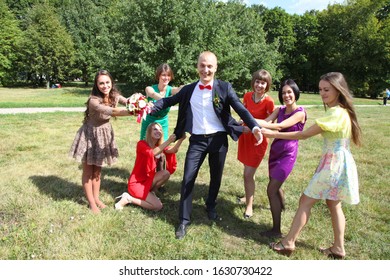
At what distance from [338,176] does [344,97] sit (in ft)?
2.76

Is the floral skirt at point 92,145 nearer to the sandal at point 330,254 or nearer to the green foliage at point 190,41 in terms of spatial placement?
the sandal at point 330,254

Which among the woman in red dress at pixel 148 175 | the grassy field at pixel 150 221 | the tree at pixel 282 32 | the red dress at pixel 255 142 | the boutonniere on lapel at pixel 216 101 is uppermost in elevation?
the tree at pixel 282 32

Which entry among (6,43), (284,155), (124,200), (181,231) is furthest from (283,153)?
(6,43)

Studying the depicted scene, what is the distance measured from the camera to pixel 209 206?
432 cm

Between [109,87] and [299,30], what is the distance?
54798mm

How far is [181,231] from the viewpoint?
3.76m

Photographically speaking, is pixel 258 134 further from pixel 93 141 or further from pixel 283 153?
pixel 93 141

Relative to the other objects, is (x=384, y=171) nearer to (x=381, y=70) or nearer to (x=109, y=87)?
(x=109, y=87)

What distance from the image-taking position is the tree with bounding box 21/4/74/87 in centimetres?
3553

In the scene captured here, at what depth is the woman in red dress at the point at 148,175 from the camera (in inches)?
176

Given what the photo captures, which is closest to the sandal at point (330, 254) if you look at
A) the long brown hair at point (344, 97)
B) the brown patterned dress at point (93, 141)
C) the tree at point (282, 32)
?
the long brown hair at point (344, 97)

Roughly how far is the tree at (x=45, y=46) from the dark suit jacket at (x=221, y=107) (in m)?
37.6

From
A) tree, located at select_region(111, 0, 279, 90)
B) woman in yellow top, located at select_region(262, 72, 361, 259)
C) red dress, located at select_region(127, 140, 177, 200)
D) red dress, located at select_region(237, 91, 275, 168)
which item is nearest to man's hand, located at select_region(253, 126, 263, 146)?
woman in yellow top, located at select_region(262, 72, 361, 259)
